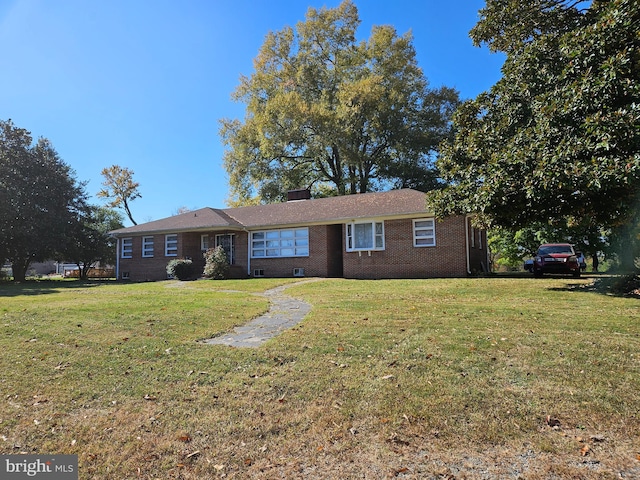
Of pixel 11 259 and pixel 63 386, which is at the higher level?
pixel 11 259

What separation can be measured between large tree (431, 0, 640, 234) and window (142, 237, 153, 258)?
723 inches

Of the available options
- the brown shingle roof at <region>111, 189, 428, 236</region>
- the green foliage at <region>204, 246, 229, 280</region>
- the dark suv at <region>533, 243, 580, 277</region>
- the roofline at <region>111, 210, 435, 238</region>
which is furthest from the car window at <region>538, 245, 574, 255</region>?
the green foliage at <region>204, 246, 229, 280</region>

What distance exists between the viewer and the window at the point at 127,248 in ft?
84.1

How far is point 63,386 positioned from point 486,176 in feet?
34.8

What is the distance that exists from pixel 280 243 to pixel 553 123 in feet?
48.1

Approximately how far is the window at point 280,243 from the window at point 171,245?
194 inches

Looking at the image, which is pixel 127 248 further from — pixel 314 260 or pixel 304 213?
pixel 314 260

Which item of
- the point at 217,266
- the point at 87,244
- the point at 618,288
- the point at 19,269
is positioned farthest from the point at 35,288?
the point at 618,288

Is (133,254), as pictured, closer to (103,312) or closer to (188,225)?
(188,225)

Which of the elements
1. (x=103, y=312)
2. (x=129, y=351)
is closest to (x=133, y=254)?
(x=103, y=312)

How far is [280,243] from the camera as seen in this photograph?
21.8 metres

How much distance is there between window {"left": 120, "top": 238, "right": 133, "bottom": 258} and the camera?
2562 cm

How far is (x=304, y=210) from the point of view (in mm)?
22562

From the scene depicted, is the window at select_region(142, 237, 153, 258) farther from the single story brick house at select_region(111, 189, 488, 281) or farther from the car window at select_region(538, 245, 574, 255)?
the car window at select_region(538, 245, 574, 255)
